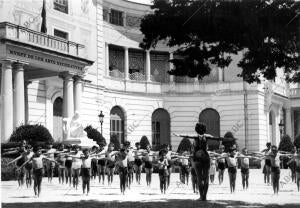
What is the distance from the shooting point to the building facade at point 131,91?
117ft

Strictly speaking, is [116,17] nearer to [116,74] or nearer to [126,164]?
[116,74]

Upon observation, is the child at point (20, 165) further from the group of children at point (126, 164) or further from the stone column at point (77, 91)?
the stone column at point (77, 91)

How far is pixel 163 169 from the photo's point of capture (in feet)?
60.8

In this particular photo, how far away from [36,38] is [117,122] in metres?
16.8

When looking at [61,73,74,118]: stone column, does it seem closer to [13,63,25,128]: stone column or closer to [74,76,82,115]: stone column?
[74,76,82,115]: stone column

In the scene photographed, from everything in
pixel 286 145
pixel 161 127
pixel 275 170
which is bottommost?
pixel 286 145

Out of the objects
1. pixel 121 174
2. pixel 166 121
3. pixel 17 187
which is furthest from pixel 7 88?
pixel 166 121

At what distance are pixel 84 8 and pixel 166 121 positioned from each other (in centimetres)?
1382

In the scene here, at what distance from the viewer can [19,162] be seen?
2095 cm

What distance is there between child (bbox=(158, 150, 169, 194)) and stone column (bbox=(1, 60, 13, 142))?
11418mm

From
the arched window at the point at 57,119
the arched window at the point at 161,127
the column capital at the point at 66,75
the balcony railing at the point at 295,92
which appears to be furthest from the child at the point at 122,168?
the balcony railing at the point at 295,92

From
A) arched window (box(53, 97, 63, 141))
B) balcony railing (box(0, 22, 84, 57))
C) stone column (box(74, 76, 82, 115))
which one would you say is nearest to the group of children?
balcony railing (box(0, 22, 84, 57))

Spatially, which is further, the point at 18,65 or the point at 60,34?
→ the point at 60,34

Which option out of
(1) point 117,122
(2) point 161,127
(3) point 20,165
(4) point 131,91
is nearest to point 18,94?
(3) point 20,165
